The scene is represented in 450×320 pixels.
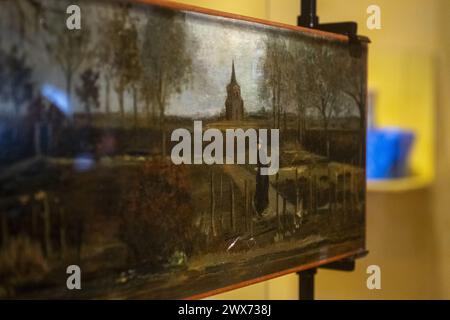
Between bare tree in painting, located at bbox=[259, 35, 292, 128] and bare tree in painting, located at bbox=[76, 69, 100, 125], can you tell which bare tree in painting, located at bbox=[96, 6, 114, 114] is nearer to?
bare tree in painting, located at bbox=[76, 69, 100, 125]

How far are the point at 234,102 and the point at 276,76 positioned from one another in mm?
110

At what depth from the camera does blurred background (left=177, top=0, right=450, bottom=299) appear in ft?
5.70

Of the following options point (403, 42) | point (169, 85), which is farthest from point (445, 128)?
point (169, 85)

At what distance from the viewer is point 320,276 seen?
1.73 meters

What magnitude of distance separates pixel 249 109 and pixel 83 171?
0.31 metres

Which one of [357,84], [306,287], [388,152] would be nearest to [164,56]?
[357,84]

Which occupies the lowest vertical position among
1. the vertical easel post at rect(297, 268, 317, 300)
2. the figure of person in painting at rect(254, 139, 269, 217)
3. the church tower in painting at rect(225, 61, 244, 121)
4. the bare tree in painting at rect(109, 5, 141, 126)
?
the vertical easel post at rect(297, 268, 317, 300)

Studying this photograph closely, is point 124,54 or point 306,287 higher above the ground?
point 124,54

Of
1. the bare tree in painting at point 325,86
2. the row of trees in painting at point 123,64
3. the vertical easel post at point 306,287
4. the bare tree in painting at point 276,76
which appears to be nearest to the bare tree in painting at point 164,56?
the row of trees in painting at point 123,64

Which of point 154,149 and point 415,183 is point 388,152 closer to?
point 415,183

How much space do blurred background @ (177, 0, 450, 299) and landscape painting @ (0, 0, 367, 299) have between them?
0.78 m

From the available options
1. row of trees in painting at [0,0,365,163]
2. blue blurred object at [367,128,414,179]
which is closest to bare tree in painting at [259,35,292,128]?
row of trees in painting at [0,0,365,163]

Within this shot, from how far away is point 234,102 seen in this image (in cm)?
89

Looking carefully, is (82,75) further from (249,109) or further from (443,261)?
(443,261)
